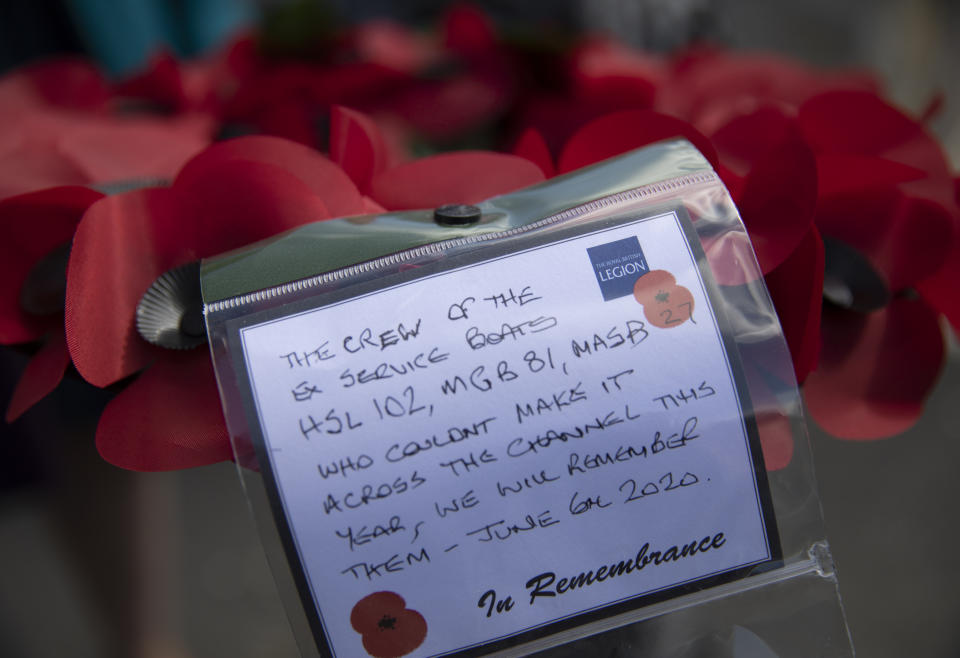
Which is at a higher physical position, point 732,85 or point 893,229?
point 732,85

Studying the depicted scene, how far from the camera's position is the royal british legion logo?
0.97 feet

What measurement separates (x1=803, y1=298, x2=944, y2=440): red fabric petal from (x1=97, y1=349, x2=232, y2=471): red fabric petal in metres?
0.31

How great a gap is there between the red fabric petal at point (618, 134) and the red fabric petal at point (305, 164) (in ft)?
0.44

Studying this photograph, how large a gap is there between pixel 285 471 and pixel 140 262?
149mm

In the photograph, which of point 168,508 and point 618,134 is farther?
point 168,508

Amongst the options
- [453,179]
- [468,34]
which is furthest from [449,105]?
[453,179]

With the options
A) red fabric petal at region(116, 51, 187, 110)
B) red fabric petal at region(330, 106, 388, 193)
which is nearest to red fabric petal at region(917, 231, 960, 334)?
red fabric petal at region(330, 106, 388, 193)

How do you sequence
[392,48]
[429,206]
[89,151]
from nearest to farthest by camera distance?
1. [429,206]
2. [89,151]
3. [392,48]

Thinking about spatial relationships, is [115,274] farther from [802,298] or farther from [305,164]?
[802,298]

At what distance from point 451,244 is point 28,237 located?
0.25 metres

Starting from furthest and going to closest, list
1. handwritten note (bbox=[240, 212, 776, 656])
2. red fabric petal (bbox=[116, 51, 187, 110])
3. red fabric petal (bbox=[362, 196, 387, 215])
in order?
red fabric petal (bbox=[116, 51, 187, 110]) < red fabric petal (bbox=[362, 196, 387, 215]) < handwritten note (bbox=[240, 212, 776, 656])

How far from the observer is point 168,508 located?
3.95ft

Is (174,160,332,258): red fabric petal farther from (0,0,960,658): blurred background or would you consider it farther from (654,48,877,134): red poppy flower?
(0,0,960,658): blurred background

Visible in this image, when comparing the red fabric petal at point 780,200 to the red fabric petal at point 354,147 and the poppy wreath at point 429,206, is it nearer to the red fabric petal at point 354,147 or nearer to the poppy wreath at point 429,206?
the poppy wreath at point 429,206
